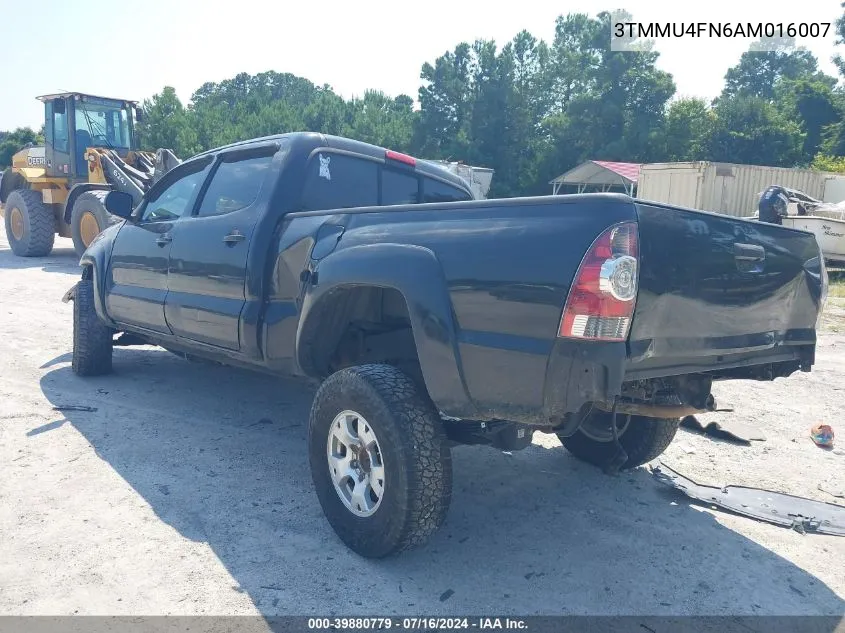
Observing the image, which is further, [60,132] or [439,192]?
[60,132]

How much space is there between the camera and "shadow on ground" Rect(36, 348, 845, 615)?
303cm

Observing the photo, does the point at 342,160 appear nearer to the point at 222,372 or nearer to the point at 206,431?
the point at 206,431

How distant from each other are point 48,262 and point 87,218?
2.30 m

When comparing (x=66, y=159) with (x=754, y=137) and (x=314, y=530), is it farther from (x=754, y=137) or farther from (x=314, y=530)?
(x=754, y=137)

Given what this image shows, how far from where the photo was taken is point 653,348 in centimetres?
283

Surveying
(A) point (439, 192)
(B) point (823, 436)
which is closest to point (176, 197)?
(A) point (439, 192)

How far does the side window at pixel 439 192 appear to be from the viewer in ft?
17.3

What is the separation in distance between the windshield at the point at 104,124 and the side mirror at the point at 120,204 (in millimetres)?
10555

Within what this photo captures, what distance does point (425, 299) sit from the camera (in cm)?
306

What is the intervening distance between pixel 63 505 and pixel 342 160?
8.49 feet

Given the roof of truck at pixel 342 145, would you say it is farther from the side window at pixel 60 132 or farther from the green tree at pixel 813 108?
the green tree at pixel 813 108

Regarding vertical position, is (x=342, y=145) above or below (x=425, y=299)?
above

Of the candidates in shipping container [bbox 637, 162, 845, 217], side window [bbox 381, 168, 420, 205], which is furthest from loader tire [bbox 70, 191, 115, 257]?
shipping container [bbox 637, 162, 845, 217]

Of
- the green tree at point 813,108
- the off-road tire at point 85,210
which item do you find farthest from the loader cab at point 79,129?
the green tree at point 813,108
